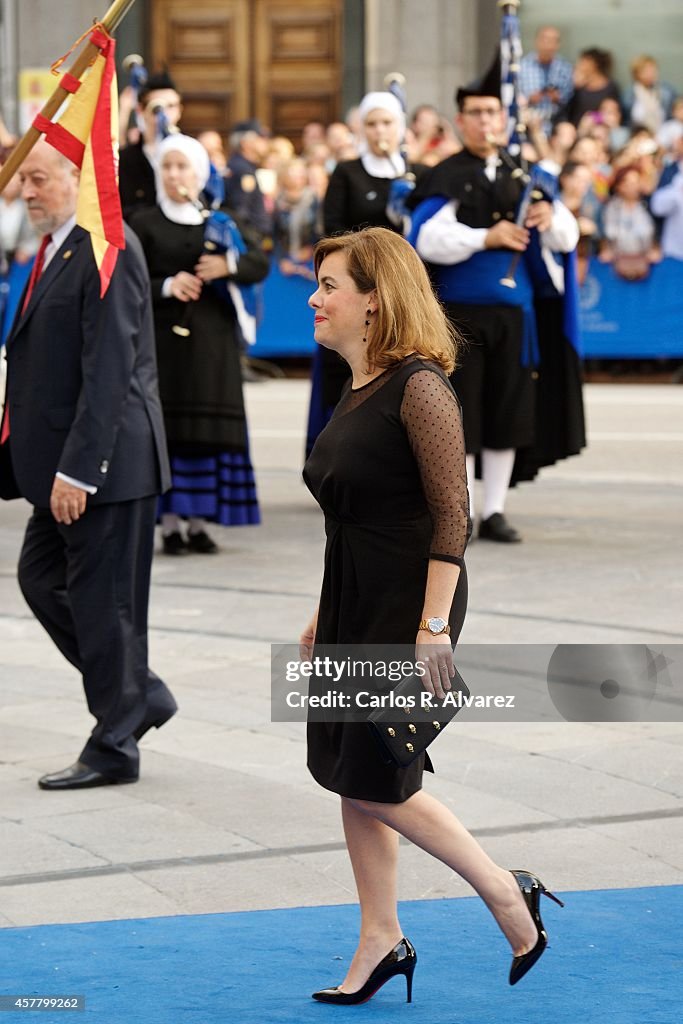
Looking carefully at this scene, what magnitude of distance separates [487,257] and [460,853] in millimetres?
6077

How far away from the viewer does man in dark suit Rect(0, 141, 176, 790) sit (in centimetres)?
555

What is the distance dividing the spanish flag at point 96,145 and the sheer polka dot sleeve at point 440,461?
1502 millimetres

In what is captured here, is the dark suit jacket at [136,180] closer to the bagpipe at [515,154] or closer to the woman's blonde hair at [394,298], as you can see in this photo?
the bagpipe at [515,154]

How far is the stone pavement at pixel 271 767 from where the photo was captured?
193 inches

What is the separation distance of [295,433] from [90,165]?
9355 mm

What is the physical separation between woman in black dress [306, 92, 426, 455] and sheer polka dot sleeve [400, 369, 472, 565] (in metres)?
6.61

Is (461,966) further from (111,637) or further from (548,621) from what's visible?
(548,621)

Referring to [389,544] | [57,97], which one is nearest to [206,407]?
[57,97]

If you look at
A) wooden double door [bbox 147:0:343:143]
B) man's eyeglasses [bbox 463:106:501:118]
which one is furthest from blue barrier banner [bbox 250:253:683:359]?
man's eyeglasses [bbox 463:106:501:118]

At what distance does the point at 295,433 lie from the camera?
47.8 ft

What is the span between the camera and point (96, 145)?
17.1ft

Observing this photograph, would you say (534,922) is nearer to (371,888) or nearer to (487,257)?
(371,888)

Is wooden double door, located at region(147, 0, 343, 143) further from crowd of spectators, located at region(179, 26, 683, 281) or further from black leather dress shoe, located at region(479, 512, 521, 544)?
black leather dress shoe, located at region(479, 512, 521, 544)

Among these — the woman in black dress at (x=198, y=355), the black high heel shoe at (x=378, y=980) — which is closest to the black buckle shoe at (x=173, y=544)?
the woman in black dress at (x=198, y=355)
